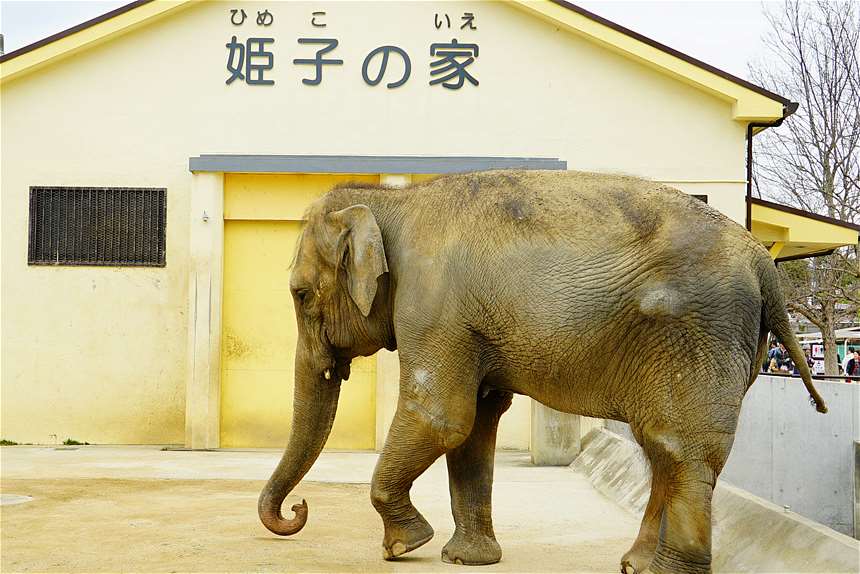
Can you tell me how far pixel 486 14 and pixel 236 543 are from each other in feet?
30.9

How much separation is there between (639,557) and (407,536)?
1.28 meters

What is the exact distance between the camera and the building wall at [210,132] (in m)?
14.7

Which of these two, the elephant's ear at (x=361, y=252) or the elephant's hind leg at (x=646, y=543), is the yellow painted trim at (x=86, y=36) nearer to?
the elephant's ear at (x=361, y=252)

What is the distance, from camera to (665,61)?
14523 mm

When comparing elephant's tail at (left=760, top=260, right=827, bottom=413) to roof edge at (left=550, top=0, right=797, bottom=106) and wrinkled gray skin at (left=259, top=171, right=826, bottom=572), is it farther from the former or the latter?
roof edge at (left=550, top=0, right=797, bottom=106)

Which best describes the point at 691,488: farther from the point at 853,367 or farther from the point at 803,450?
the point at 853,367

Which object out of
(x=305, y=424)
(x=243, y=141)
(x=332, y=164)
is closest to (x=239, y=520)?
(x=305, y=424)

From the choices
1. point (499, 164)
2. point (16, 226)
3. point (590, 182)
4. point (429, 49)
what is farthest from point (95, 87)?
point (590, 182)

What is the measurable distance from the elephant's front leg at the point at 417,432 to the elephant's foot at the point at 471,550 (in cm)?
38

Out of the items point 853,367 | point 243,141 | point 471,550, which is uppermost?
point 243,141

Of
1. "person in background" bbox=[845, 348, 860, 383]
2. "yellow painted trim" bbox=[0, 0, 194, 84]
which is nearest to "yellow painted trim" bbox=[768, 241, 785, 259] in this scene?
"yellow painted trim" bbox=[0, 0, 194, 84]

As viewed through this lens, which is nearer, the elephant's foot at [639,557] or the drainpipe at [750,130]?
the elephant's foot at [639,557]

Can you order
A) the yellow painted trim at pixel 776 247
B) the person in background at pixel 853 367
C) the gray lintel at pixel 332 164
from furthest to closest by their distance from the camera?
1. the person in background at pixel 853 367
2. the yellow painted trim at pixel 776 247
3. the gray lintel at pixel 332 164

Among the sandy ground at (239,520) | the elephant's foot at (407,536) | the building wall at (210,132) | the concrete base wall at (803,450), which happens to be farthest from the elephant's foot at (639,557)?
the building wall at (210,132)
